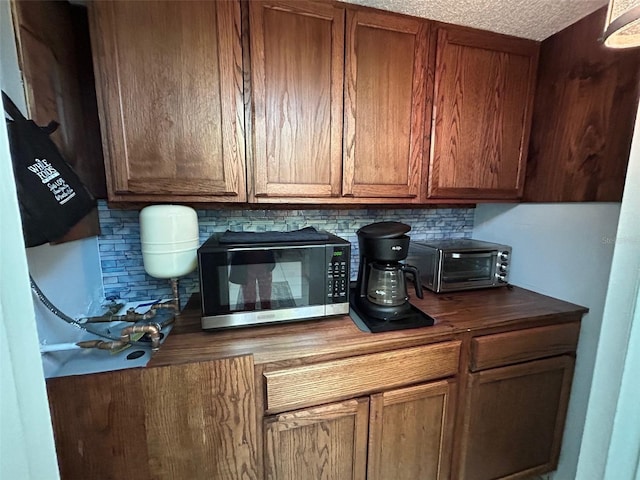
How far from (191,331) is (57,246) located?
53 centimetres

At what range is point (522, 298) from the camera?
1.30 metres

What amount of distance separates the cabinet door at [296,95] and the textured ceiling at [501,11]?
213 mm

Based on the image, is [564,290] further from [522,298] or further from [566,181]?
[566,181]

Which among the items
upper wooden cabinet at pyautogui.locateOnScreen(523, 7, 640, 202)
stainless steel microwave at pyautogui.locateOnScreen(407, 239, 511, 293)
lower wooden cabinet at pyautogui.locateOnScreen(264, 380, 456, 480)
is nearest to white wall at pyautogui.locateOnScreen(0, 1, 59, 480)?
lower wooden cabinet at pyautogui.locateOnScreen(264, 380, 456, 480)

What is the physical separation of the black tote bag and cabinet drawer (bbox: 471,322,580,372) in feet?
4.59

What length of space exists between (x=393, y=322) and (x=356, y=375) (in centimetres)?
24

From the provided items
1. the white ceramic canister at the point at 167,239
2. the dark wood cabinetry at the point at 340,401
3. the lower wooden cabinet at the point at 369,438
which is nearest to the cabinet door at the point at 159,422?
the dark wood cabinetry at the point at 340,401

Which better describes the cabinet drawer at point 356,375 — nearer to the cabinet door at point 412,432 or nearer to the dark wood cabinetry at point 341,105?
the cabinet door at point 412,432

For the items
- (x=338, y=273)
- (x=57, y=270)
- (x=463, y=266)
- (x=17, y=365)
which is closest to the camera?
(x=17, y=365)

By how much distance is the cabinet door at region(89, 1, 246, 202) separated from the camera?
88 centimetres

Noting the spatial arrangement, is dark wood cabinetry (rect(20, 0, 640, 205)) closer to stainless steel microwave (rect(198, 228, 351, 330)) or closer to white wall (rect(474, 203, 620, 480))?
white wall (rect(474, 203, 620, 480))

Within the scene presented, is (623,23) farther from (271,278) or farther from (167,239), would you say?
(167,239)

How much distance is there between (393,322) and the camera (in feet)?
3.38

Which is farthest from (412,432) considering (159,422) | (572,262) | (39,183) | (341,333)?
(39,183)
